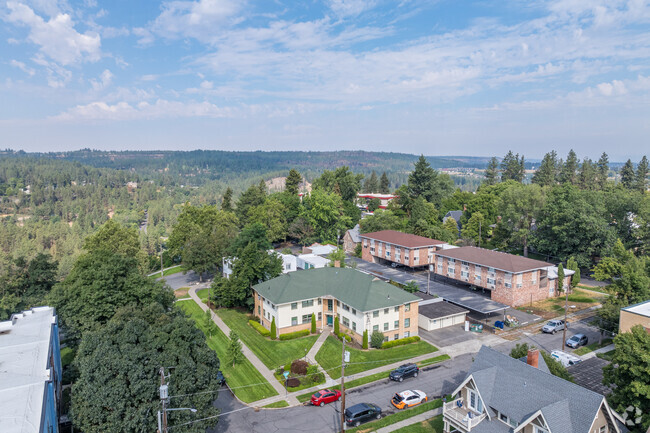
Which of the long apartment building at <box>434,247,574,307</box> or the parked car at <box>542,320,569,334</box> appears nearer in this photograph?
the parked car at <box>542,320,569,334</box>

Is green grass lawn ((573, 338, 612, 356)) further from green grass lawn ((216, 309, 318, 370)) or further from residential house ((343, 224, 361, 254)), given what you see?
residential house ((343, 224, 361, 254))

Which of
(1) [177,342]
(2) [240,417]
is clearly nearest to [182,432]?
(1) [177,342]

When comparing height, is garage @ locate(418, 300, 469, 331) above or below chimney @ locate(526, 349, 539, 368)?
below

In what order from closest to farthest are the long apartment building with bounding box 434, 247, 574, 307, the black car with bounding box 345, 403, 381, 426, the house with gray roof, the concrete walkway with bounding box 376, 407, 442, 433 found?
the house with gray roof < the concrete walkway with bounding box 376, 407, 442, 433 < the black car with bounding box 345, 403, 381, 426 < the long apartment building with bounding box 434, 247, 574, 307

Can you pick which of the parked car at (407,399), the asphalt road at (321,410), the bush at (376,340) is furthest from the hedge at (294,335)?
the parked car at (407,399)

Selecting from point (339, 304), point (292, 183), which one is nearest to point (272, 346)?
point (339, 304)

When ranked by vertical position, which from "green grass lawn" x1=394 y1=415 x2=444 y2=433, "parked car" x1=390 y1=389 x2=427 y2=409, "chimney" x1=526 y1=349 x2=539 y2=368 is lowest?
"green grass lawn" x1=394 y1=415 x2=444 y2=433

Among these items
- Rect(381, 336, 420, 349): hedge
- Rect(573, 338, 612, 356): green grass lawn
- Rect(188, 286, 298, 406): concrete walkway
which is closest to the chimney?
Rect(381, 336, 420, 349): hedge

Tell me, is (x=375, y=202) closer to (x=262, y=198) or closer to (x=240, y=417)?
(x=262, y=198)
